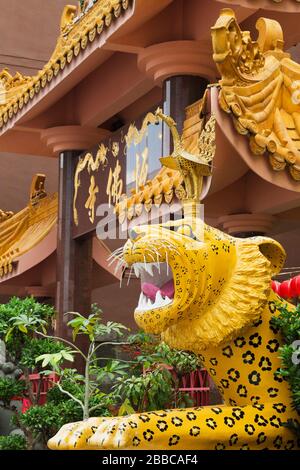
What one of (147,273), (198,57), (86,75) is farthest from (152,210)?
(147,273)

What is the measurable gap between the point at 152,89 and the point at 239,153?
142 inches

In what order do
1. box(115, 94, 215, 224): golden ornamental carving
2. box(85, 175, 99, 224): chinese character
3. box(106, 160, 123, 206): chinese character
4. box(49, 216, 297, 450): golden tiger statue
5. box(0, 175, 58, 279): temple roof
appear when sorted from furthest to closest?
box(0, 175, 58, 279): temple roof → box(85, 175, 99, 224): chinese character → box(106, 160, 123, 206): chinese character → box(115, 94, 215, 224): golden ornamental carving → box(49, 216, 297, 450): golden tiger statue

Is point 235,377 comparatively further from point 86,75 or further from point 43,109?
point 43,109

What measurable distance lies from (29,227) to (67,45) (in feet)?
12.6

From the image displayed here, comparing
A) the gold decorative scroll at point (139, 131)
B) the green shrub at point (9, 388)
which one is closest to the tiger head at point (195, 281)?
the green shrub at point (9, 388)

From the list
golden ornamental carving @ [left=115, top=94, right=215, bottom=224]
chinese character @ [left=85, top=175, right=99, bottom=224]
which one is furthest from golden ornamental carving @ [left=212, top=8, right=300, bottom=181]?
chinese character @ [left=85, top=175, right=99, bottom=224]

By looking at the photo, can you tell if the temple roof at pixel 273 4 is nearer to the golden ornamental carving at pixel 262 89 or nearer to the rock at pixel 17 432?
the golden ornamental carving at pixel 262 89

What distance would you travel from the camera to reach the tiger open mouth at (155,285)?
14.2ft

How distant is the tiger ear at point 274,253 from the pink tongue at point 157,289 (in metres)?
0.44

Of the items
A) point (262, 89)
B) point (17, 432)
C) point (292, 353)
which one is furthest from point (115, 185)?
point (292, 353)

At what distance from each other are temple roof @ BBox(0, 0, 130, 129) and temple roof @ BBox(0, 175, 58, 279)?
4.87ft

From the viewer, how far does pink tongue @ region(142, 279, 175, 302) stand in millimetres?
4355

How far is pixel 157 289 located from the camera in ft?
14.3

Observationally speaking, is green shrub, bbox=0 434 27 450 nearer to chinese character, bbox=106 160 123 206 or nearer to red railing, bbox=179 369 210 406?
A: red railing, bbox=179 369 210 406
